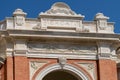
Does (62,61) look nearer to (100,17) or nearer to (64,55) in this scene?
(64,55)

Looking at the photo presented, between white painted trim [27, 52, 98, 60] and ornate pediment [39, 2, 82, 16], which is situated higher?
ornate pediment [39, 2, 82, 16]

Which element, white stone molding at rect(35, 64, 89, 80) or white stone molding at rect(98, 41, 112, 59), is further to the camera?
white stone molding at rect(98, 41, 112, 59)

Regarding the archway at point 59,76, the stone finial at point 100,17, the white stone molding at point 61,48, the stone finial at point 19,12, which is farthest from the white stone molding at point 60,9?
the archway at point 59,76

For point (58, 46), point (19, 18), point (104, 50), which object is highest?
point (19, 18)

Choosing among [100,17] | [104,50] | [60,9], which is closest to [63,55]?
[104,50]

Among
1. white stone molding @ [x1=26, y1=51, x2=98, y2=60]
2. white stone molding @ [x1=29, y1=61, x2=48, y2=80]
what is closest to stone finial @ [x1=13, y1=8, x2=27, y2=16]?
white stone molding @ [x1=26, y1=51, x2=98, y2=60]

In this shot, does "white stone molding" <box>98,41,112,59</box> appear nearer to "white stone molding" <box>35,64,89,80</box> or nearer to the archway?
"white stone molding" <box>35,64,89,80</box>

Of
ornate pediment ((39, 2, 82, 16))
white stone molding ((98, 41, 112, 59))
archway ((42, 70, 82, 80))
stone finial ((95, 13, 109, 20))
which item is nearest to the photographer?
white stone molding ((98, 41, 112, 59))

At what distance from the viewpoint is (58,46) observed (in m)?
42.9

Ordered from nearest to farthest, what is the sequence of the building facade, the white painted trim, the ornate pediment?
the building facade
the white painted trim
the ornate pediment

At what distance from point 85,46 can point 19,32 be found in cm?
405

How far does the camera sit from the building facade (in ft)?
138

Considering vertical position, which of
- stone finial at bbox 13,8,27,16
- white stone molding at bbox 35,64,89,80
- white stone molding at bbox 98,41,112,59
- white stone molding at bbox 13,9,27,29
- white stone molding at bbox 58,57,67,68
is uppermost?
stone finial at bbox 13,8,27,16

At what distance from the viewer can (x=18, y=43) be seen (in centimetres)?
4228
